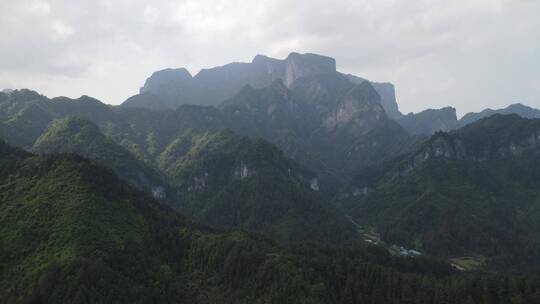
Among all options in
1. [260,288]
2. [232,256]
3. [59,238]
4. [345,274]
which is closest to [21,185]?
[59,238]

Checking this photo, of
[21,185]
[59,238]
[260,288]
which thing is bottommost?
[260,288]

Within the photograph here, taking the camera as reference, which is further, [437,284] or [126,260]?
[437,284]

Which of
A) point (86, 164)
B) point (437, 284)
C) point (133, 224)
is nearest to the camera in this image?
point (437, 284)

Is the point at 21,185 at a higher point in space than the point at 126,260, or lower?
higher

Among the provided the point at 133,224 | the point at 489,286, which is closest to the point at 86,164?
the point at 133,224

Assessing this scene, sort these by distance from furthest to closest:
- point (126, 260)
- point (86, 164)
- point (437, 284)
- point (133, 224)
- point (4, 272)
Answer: point (86, 164) → point (133, 224) → point (437, 284) → point (126, 260) → point (4, 272)

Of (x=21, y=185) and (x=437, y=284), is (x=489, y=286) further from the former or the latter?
(x=21, y=185)
